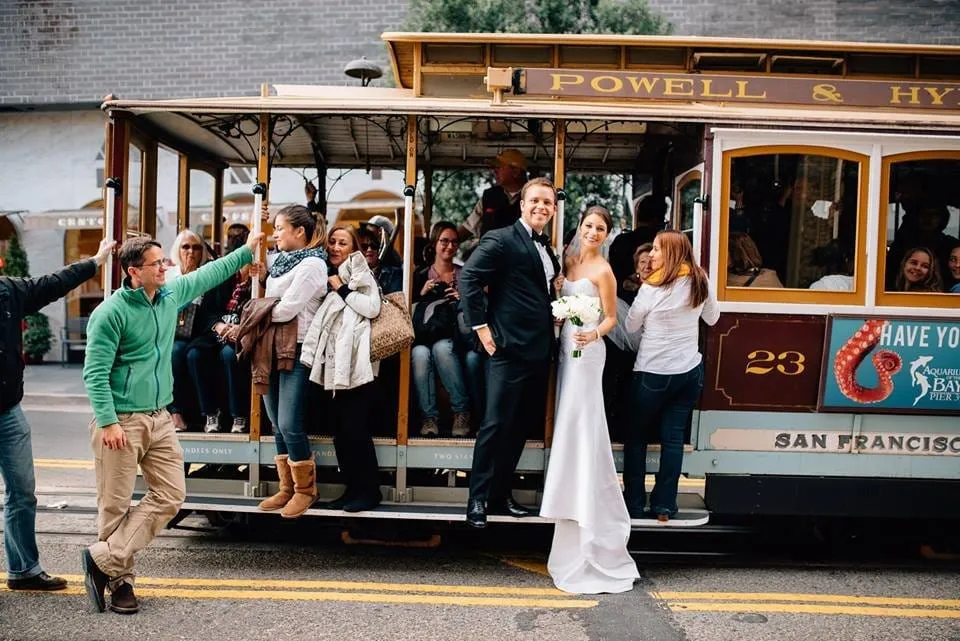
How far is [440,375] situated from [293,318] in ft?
3.48

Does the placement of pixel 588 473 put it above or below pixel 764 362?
below

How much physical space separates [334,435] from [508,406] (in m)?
1.19

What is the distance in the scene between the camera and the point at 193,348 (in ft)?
18.1

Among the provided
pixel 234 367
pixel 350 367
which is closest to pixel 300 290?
pixel 350 367

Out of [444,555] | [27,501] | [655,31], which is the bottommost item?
[444,555]

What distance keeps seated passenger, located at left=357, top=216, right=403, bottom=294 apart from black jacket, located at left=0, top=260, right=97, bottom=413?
75.8 inches

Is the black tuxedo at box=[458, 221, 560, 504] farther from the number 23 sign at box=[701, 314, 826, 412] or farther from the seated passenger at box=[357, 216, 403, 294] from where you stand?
the number 23 sign at box=[701, 314, 826, 412]

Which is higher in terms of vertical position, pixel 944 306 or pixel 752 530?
Result: pixel 944 306

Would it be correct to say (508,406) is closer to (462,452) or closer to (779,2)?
(462,452)

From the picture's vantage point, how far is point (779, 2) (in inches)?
556

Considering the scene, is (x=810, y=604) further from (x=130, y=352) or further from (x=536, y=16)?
(x=536, y=16)

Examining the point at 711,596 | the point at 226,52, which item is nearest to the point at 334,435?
the point at 711,596

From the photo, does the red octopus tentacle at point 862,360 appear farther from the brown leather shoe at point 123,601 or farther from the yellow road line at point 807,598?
the brown leather shoe at point 123,601

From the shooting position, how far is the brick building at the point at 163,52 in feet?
47.3
